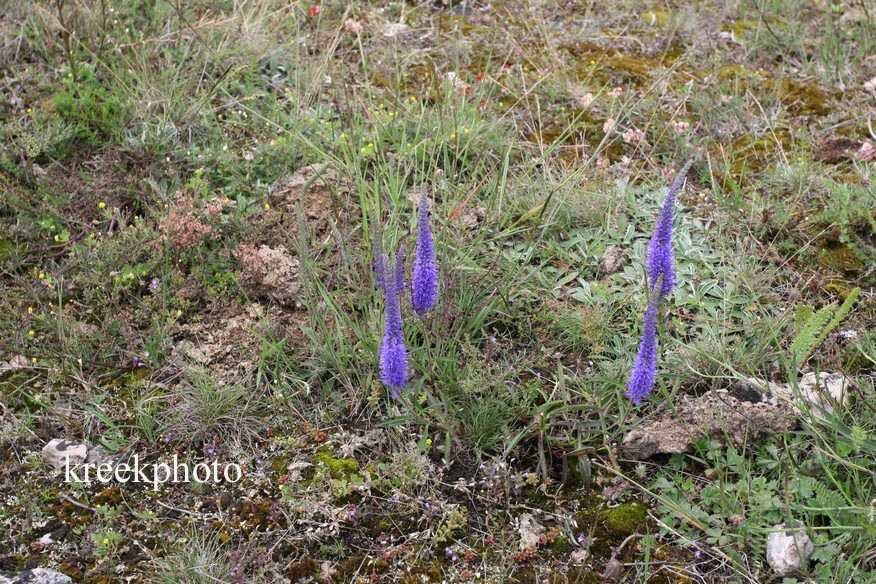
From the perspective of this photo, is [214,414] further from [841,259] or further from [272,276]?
[841,259]

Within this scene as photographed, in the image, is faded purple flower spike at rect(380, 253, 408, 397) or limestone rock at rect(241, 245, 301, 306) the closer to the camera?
faded purple flower spike at rect(380, 253, 408, 397)

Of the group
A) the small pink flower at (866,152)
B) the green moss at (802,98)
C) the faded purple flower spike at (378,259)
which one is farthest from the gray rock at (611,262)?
the green moss at (802,98)

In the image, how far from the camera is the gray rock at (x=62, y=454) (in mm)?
2861

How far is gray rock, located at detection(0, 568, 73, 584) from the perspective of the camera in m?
2.42

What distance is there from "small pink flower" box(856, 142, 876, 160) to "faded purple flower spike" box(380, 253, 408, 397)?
2761 mm

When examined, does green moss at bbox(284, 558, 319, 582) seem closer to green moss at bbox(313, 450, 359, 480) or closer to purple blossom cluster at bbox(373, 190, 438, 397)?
green moss at bbox(313, 450, 359, 480)

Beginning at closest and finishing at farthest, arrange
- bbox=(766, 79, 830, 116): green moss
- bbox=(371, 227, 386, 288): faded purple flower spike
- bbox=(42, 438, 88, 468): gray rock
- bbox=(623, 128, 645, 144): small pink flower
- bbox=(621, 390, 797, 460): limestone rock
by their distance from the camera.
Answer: bbox=(371, 227, 386, 288): faded purple flower spike < bbox=(621, 390, 797, 460): limestone rock < bbox=(42, 438, 88, 468): gray rock < bbox=(623, 128, 645, 144): small pink flower < bbox=(766, 79, 830, 116): green moss

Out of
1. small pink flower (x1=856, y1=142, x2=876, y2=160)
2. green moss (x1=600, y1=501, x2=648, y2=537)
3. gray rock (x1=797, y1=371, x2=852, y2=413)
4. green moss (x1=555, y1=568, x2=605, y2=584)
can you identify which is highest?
small pink flower (x1=856, y1=142, x2=876, y2=160)

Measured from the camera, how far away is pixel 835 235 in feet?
11.9

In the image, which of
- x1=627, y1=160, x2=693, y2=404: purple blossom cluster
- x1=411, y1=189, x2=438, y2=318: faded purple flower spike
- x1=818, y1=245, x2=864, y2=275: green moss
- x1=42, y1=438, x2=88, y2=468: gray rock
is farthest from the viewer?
x1=818, y1=245, x2=864, y2=275: green moss

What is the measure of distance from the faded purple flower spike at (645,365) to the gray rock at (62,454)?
2.02m

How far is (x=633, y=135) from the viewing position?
4.15m

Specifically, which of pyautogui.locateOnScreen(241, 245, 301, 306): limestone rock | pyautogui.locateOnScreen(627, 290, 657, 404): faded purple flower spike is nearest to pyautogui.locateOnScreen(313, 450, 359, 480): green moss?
pyautogui.locateOnScreen(241, 245, 301, 306): limestone rock

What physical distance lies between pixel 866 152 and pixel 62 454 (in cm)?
399
